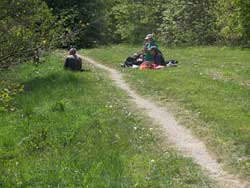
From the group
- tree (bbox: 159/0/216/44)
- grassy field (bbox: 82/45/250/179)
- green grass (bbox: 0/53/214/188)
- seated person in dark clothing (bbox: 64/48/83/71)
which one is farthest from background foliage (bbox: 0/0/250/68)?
green grass (bbox: 0/53/214/188)

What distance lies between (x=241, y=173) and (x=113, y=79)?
1039 cm

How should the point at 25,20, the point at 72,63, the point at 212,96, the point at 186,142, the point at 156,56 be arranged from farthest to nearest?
the point at 156,56
the point at 72,63
the point at 25,20
the point at 212,96
the point at 186,142

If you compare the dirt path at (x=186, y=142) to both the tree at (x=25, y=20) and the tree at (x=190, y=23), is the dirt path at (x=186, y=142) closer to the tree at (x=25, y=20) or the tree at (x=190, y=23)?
the tree at (x=25, y=20)

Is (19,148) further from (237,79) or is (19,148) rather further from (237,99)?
(237,79)

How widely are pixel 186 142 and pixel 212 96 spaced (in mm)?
4133

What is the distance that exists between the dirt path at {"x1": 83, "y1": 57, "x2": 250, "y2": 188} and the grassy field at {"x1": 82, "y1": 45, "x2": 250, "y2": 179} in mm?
173

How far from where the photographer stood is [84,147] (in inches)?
359

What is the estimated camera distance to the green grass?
24.8 ft

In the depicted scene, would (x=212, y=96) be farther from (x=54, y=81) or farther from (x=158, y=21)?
(x=158, y=21)

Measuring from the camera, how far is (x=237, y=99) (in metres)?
13.2

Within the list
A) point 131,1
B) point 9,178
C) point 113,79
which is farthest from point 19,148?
point 131,1

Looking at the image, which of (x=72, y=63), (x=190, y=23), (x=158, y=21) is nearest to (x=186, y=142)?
(x=72, y=63)

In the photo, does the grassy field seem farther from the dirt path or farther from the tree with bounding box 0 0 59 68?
the tree with bounding box 0 0 59 68

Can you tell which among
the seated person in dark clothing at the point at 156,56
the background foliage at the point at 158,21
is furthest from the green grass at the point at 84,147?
the background foliage at the point at 158,21
